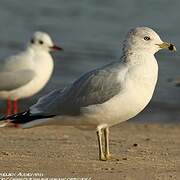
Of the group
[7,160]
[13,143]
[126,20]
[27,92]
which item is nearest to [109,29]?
[126,20]

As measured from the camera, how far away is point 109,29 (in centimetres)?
2189

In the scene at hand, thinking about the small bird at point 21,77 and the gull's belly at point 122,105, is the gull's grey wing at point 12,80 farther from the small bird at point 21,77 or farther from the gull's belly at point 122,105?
the gull's belly at point 122,105

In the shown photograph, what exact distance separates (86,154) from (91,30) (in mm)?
13943

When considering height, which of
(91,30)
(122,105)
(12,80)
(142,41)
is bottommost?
(122,105)

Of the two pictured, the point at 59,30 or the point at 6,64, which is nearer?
the point at 6,64

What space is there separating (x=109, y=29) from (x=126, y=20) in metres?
0.91

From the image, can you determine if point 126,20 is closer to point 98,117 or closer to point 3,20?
point 3,20

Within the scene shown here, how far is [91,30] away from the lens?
70.8 feet

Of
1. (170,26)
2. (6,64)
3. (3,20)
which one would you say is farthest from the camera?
(3,20)

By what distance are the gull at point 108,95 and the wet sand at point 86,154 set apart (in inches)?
13.2

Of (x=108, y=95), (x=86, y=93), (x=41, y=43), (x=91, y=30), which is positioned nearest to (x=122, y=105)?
(x=108, y=95)

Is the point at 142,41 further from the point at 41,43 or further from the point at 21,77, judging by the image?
the point at 41,43

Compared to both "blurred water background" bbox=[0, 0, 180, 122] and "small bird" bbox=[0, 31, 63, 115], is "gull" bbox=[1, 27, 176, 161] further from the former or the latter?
"blurred water background" bbox=[0, 0, 180, 122]

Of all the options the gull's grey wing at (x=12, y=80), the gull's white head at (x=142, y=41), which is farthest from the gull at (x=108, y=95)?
the gull's grey wing at (x=12, y=80)
